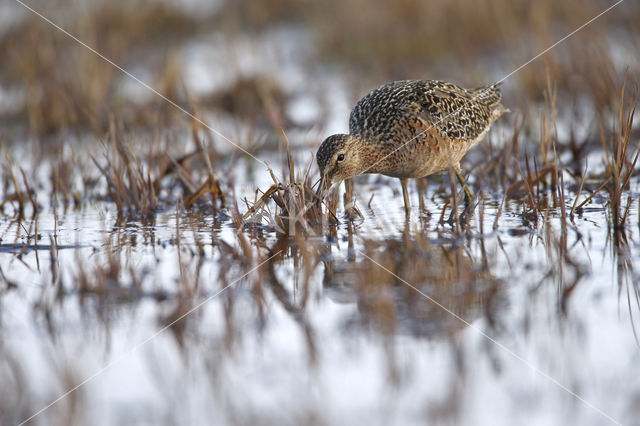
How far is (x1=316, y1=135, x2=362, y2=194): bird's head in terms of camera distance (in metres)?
5.89

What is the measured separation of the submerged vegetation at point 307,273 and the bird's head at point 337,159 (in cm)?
14

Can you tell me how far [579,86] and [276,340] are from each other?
7084mm

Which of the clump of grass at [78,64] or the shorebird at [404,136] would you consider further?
the clump of grass at [78,64]

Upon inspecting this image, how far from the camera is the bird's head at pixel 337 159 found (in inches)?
232

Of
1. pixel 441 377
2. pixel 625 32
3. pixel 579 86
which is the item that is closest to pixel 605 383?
pixel 441 377

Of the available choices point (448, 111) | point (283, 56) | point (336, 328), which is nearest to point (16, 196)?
point (448, 111)

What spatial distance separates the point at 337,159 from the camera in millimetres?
5961

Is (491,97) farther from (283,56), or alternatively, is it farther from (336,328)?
(283,56)

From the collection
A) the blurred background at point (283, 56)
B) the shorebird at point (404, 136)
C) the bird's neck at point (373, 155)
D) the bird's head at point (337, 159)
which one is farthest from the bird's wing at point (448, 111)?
the blurred background at point (283, 56)

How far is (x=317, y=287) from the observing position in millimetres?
4398

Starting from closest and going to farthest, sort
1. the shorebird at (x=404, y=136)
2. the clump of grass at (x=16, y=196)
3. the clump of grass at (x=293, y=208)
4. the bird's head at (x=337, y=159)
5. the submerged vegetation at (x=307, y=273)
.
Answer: the submerged vegetation at (x=307, y=273) → the clump of grass at (x=293, y=208) → the bird's head at (x=337, y=159) → the shorebird at (x=404, y=136) → the clump of grass at (x=16, y=196)

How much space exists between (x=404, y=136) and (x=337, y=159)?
2.01 ft

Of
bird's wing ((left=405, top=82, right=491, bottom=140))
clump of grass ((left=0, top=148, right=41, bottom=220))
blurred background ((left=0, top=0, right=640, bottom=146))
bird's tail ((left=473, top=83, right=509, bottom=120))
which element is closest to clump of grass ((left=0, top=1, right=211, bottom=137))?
blurred background ((left=0, top=0, right=640, bottom=146))

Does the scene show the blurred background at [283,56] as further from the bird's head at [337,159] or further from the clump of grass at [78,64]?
the bird's head at [337,159]
